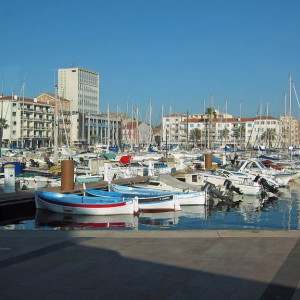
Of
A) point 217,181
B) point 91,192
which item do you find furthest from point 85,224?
point 217,181

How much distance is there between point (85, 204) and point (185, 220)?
553 cm

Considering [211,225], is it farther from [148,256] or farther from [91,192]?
[148,256]

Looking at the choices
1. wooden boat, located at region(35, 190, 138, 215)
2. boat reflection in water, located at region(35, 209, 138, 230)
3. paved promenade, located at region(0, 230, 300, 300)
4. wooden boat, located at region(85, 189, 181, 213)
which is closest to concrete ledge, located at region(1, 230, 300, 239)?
paved promenade, located at region(0, 230, 300, 300)

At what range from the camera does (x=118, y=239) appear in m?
12.9

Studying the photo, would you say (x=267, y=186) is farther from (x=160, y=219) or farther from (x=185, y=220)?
(x=160, y=219)

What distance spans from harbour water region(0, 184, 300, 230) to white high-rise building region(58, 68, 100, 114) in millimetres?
150237

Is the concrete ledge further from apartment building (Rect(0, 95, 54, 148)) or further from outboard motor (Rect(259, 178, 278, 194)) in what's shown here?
apartment building (Rect(0, 95, 54, 148))

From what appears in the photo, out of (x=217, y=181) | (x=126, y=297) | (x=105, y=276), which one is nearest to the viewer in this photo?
(x=126, y=297)

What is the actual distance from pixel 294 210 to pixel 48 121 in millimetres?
125257

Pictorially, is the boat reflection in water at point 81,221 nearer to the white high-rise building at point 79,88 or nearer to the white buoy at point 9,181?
the white buoy at point 9,181

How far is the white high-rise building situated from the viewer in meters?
181

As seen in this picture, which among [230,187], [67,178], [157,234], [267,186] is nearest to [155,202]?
[67,178]

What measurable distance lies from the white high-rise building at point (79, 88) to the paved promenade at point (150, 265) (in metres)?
165

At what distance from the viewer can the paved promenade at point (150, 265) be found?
8.13 metres
